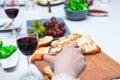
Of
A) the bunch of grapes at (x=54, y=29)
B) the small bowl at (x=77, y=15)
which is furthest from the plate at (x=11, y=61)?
the small bowl at (x=77, y=15)

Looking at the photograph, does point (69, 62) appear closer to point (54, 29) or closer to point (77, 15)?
point (54, 29)

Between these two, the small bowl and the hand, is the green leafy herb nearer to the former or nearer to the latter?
the small bowl

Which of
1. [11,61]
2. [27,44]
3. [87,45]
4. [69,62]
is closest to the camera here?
[69,62]

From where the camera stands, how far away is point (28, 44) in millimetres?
876

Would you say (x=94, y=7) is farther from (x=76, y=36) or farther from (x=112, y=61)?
(x=112, y=61)

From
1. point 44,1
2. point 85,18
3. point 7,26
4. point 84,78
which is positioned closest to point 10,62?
point 84,78

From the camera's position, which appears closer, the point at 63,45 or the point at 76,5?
the point at 63,45

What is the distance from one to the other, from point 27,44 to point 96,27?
643 mm

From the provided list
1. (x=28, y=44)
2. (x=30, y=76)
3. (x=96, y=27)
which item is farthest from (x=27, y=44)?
(x=96, y=27)

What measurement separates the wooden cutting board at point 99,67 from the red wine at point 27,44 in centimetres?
13

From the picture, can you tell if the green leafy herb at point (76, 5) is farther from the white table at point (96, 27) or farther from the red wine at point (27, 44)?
the red wine at point (27, 44)

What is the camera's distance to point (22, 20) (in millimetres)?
1534

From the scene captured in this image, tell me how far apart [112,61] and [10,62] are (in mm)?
382

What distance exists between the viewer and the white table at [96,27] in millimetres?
1063
